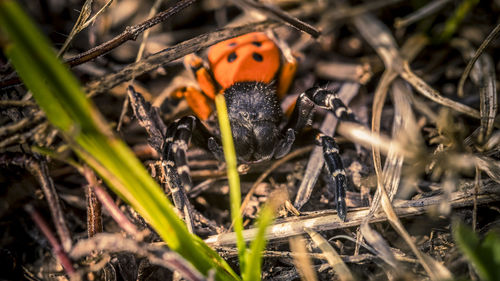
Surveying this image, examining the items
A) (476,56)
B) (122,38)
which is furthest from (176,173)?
(476,56)

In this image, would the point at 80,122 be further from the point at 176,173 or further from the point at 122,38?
the point at 122,38

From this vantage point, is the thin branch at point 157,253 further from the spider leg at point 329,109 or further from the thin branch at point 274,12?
the thin branch at point 274,12

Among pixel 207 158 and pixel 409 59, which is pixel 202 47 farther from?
pixel 409 59

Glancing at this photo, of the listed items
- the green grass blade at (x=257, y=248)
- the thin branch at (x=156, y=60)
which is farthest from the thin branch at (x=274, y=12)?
the green grass blade at (x=257, y=248)

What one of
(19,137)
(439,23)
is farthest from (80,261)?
(439,23)

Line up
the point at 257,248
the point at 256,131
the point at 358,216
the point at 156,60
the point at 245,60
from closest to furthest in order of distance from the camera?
the point at 257,248 < the point at 358,216 < the point at 256,131 < the point at 156,60 < the point at 245,60

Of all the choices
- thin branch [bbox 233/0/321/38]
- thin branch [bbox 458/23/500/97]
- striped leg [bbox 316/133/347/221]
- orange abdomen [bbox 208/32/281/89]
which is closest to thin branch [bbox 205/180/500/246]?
striped leg [bbox 316/133/347/221]

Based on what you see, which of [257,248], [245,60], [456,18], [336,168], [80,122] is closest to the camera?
[80,122]
